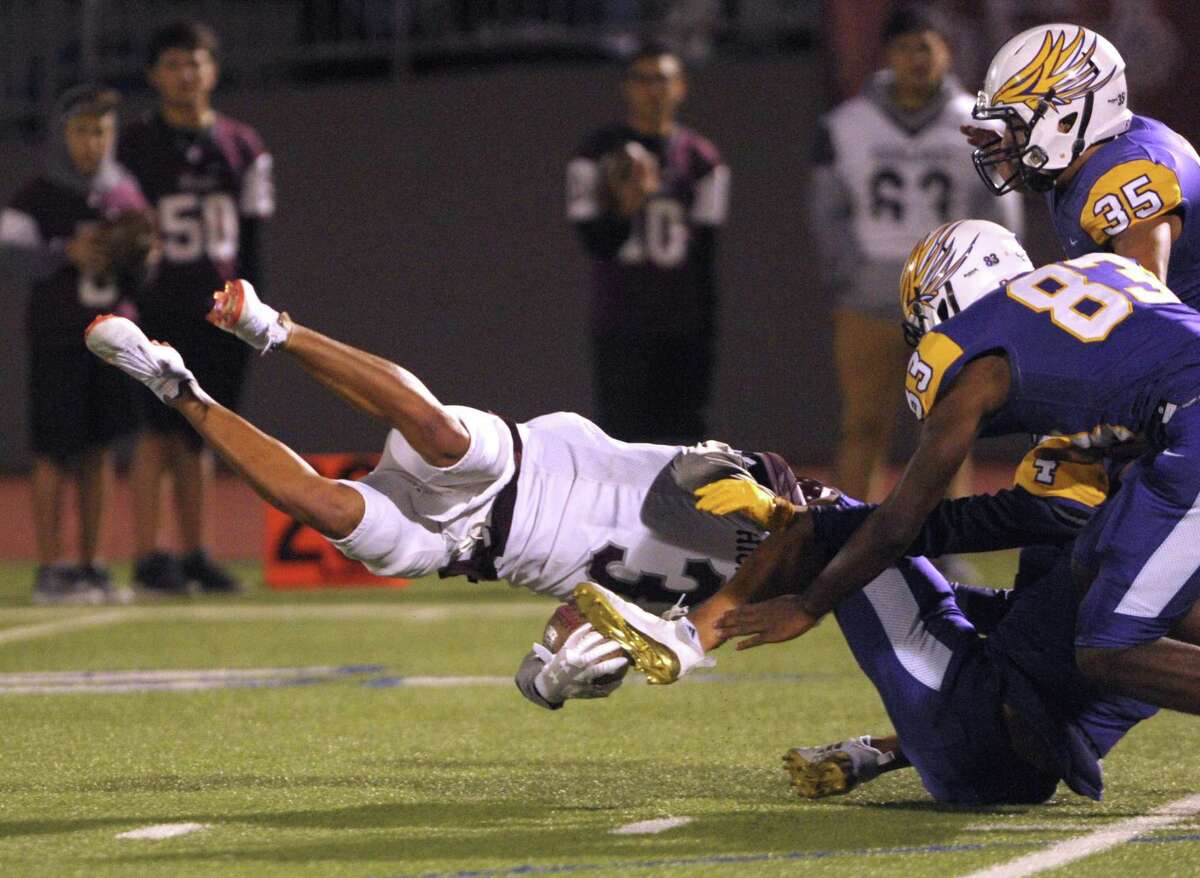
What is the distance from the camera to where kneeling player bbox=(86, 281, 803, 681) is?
4.20m

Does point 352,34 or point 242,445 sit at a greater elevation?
point 352,34

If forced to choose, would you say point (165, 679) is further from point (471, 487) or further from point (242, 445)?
point (471, 487)

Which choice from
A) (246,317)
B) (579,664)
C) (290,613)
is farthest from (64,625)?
(579,664)

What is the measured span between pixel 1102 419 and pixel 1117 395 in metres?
0.06

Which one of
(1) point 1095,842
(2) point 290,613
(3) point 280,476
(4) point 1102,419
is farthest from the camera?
(2) point 290,613

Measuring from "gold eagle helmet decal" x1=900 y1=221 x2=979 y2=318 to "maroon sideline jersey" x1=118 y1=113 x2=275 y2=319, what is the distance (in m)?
4.24

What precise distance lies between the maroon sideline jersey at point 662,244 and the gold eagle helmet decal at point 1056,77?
3.47 meters

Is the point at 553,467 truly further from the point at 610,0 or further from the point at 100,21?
the point at 100,21

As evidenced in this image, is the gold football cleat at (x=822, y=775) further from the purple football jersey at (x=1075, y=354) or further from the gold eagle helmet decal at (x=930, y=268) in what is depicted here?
the gold eagle helmet decal at (x=930, y=268)

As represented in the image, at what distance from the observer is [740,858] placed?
3.33 metres

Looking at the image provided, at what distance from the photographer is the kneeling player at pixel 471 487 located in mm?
4203

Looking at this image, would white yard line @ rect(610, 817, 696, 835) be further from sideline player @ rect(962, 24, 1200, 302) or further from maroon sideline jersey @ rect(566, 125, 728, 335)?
maroon sideline jersey @ rect(566, 125, 728, 335)

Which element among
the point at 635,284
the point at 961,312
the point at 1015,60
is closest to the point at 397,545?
the point at 961,312

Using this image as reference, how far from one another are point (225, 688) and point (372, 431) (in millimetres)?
7374
